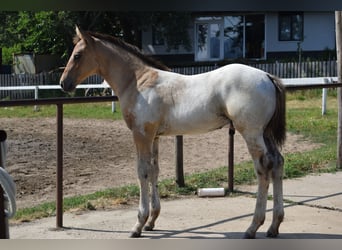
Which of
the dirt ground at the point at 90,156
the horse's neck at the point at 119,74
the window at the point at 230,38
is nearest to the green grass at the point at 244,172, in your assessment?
the dirt ground at the point at 90,156

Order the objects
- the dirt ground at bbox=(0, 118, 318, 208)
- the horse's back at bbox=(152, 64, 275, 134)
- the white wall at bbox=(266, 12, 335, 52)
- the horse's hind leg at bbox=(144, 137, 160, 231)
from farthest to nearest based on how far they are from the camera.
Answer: the white wall at bbox=(266, 12, 335, 52)
the dirt ground at bbox=(0, 118, 318, 208)
the horse's hind leg at bbox=(144, 137, 160, 231)
the horse's back at bbox=(152, 64, 275, 134)

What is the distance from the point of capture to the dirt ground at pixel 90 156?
292 inches

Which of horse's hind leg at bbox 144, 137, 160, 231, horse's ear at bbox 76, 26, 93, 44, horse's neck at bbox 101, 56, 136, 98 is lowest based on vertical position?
horse's hind leg at bbox 144, 137, 160, 231

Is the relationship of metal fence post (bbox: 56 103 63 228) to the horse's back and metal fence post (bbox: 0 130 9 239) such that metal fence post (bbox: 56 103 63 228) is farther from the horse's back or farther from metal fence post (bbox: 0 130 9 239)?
metal fence post (bbox: 0 130 9 239)

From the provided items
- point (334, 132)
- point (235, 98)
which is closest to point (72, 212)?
point (235, 98)

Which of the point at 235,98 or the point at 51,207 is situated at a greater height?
the point at 235,98

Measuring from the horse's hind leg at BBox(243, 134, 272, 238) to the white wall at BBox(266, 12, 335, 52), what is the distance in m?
26.5

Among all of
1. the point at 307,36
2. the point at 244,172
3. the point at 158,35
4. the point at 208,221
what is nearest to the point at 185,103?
the point at 208,221

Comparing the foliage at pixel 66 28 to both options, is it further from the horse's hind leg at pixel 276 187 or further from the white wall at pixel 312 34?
the horse's hind leg at pixel 276 187

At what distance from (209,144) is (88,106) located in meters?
8.31

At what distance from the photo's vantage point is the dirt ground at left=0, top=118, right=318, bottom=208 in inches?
292

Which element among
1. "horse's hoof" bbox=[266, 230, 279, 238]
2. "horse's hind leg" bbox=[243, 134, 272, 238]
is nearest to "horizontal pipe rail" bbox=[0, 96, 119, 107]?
"horse's hind leg" bbox=[243, 134, 272, 238]

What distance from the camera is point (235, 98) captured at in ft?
13.6
